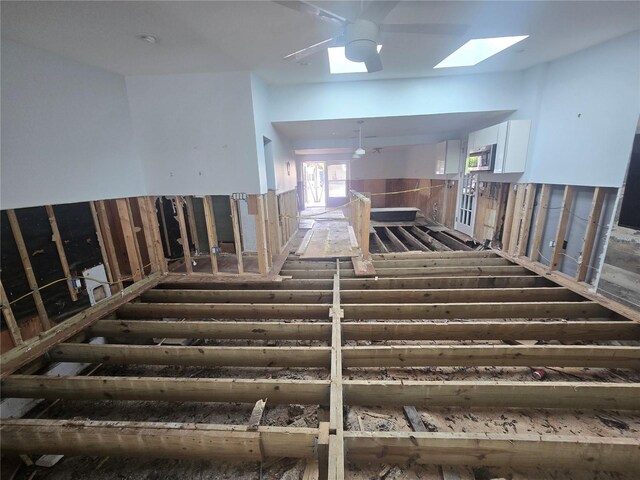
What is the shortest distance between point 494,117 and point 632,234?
2.89 m

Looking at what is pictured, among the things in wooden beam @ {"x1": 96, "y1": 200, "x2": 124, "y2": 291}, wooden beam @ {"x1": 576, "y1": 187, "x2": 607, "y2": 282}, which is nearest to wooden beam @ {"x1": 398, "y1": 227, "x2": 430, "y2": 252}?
wooden beam @ {"x1": 576, "y1": 187, "x2": 607, "y2": 282}

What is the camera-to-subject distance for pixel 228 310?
9.25ft

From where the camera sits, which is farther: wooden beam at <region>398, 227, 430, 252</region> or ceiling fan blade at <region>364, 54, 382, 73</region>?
wooden beam at <region>398, 227, 430, 252</region>

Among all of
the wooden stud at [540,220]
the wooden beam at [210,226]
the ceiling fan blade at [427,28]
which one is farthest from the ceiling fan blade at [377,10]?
the wooden stud at [540,220]

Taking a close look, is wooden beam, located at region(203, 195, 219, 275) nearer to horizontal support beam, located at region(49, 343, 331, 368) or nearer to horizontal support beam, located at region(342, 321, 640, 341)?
horizontal support beam, located at region(49, 343, 331, 368)

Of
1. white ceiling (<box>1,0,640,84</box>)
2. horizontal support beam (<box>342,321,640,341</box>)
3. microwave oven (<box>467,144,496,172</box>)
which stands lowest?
horizontal support beam (<box>342,321,640,341</box>)

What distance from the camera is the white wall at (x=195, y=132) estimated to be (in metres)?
3.50

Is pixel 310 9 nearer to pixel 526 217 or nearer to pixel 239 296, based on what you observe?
pixel 239 296

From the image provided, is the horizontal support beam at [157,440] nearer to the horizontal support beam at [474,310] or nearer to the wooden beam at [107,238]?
the horizontal support beam at [474,310]

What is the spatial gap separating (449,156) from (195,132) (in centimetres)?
573

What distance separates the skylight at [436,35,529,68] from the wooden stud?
6.63 ft

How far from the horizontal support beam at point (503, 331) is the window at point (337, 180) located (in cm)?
966

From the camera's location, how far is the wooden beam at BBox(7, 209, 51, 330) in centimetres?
245

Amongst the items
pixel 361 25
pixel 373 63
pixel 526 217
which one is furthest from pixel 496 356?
pixel 526 217
